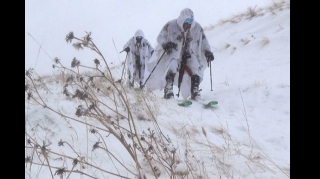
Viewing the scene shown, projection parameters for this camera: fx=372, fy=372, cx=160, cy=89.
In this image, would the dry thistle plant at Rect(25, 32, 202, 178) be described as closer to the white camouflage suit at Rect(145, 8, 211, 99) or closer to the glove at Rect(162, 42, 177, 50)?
the glove at Rect(162, 42, 177, 50)

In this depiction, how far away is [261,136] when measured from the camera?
3043mm

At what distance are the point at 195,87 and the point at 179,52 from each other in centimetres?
60

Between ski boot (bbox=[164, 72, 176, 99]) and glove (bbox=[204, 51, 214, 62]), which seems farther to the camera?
glove (bbox=[204, 51, 214, 62])

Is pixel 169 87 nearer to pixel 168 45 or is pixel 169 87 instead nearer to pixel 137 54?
pixel 168 45

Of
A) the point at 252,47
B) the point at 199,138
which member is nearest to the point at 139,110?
the point at 199,138

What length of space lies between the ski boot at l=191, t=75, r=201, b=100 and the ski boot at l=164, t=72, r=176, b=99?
304mm

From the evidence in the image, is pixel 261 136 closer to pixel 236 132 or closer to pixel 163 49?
pixel 236 132

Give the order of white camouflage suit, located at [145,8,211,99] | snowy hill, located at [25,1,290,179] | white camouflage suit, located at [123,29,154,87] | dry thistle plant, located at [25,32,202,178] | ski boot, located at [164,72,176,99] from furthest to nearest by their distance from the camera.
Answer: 1. white camouflage suit, located at [123,29,154,87]
2. white camouflage suit, located at [145,8,211,99]
3. ski boot, located at [164,72,176,99]
4. snowy hill, located at [25,1,290,179]
5. dry thistle plant, located at [25,32,202,178]

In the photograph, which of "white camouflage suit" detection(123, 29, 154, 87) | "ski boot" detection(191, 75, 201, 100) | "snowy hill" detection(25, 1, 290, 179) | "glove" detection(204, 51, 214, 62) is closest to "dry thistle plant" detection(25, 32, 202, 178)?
"snowy hill" detection(25, 1, 290, 179)

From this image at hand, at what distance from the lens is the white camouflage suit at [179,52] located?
5.62m

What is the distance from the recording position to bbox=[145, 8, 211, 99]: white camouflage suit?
5.62 m

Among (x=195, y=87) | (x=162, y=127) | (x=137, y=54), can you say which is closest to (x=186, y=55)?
(x=195, y=87)

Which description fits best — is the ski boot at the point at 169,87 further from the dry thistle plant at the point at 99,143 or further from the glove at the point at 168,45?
the dry thistle plant at the point at 99,143

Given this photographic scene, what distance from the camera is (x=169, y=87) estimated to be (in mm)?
5504
